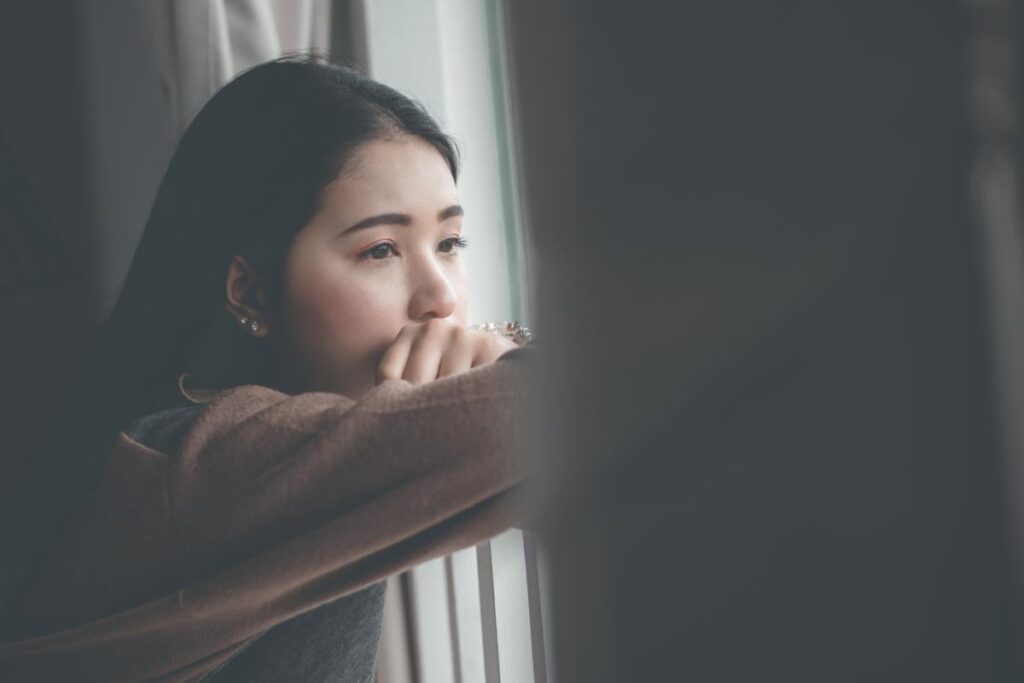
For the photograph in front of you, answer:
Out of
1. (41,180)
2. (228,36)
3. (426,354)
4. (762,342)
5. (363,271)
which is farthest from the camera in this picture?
(41,180)

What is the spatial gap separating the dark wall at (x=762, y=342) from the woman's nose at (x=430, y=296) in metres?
0.47

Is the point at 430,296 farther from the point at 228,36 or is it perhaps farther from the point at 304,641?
the point at 228,36

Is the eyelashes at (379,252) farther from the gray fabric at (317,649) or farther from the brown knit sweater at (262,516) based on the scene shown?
the gray fabric at (317,649)

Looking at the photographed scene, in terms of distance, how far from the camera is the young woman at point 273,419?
51cm

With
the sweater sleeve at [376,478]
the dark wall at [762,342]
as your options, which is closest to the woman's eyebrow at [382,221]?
the sweater sleeve at [376,478]

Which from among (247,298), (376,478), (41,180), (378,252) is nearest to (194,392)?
(247,298)

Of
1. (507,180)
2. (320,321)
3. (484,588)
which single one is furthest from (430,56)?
(484,588)

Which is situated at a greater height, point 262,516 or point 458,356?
point 458,356

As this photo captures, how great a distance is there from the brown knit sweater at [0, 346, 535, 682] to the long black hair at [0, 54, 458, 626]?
0.60 ft

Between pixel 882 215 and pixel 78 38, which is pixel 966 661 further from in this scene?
pixel 78 38

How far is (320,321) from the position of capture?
78cm

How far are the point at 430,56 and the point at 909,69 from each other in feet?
3.15

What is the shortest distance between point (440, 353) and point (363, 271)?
5.8 inches

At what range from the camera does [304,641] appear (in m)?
0.76
